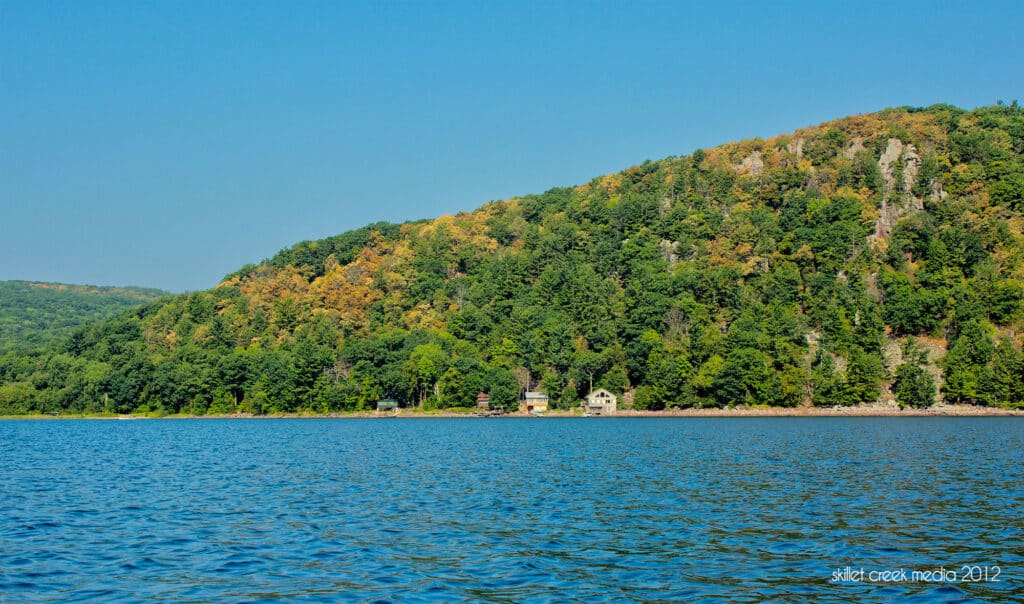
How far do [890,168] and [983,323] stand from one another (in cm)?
6628

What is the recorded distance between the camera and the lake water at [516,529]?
1923 centimetres

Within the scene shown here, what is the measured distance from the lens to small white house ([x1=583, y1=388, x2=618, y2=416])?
150 meters

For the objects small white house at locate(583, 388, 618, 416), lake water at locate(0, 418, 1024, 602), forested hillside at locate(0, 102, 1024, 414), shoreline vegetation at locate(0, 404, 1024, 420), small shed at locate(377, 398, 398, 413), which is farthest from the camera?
small shed at locate(377, 398, 398, 413)

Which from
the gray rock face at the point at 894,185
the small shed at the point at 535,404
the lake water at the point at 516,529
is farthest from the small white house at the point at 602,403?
the lake water at the point at 516,529

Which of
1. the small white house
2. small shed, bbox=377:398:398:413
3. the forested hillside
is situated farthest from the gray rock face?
small shed, bbox=377:398:398:413

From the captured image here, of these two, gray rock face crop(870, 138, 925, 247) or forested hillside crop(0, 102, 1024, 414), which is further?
gray rock face crop(870, 138, 925, 247)

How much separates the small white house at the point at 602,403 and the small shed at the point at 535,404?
29.9 feet

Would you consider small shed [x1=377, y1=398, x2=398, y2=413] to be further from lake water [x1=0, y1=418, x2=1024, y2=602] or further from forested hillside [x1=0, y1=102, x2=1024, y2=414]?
lake water [x1=0, y1=418, x2=1024, y2=602]

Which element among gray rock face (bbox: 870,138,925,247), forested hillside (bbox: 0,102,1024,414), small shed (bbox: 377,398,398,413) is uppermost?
gray rock face (bbox: 870,138,925,247)

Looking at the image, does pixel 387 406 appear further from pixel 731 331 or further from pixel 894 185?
pixel 894 185

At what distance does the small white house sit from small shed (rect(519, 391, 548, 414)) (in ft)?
29.9

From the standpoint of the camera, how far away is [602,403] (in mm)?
150000

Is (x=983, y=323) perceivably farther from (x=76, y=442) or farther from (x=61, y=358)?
(x=61, y=358)

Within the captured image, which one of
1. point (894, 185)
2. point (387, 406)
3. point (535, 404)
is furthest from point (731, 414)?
point (894, 185)
